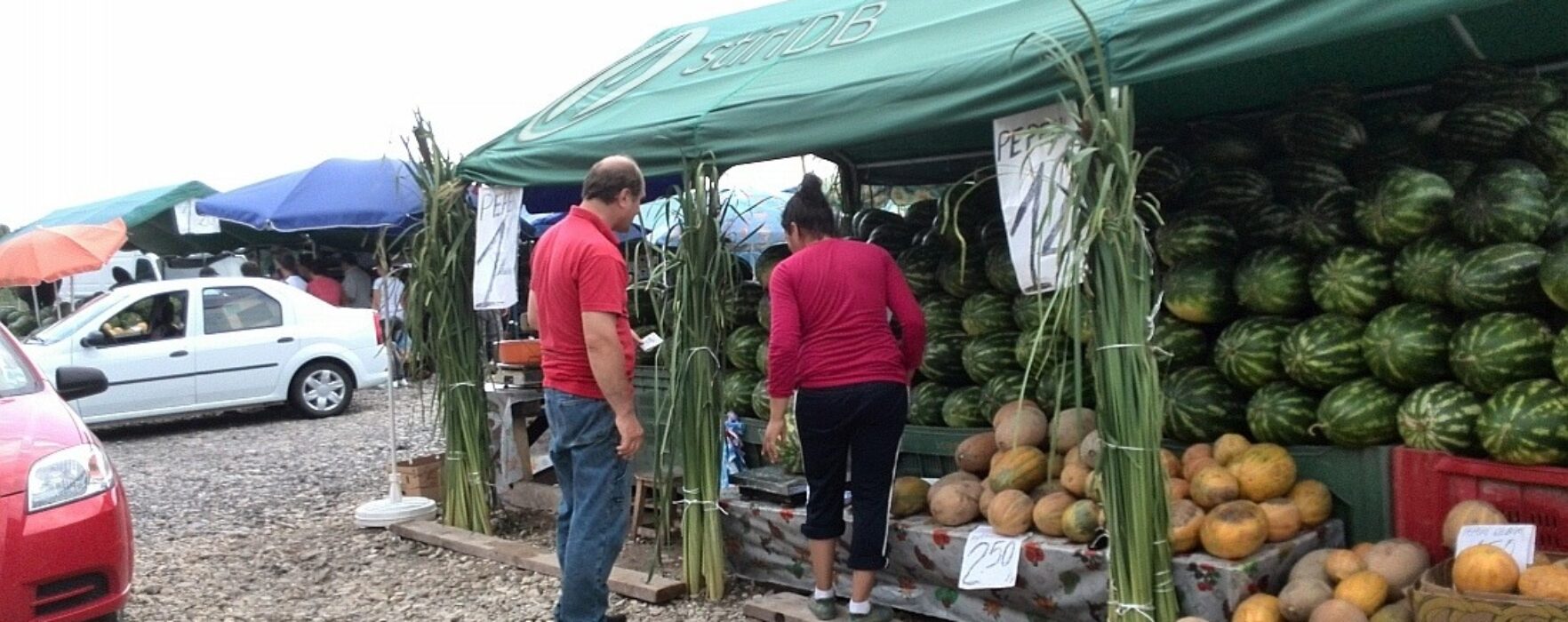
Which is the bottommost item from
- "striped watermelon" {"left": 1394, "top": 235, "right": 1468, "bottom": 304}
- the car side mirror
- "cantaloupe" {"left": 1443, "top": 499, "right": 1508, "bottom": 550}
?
"cantaloupe" {"left": 1443, "top": 499, "right": 1508, "bottom": 550}

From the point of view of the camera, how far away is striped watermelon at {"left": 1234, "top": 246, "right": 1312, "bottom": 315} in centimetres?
441

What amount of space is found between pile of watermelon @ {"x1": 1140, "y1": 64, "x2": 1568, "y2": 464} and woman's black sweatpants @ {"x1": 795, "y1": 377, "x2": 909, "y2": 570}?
101 centimetres

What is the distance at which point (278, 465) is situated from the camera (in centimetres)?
973

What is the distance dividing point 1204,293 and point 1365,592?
4.62ft

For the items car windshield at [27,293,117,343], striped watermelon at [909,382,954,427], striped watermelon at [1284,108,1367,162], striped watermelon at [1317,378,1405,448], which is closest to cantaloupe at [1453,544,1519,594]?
striped watermelon at [1317,378,1405,448]

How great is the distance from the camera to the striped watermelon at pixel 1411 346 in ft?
13.0

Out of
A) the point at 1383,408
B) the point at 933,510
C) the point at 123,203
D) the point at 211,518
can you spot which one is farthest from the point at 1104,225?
the point at 123,203

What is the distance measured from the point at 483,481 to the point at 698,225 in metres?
→ 2.49

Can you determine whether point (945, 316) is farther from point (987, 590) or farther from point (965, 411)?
point (987, 590)

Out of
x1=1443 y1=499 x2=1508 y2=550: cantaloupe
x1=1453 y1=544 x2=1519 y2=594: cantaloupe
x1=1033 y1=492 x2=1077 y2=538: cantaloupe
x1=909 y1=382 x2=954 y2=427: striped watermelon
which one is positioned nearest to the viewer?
x1=1453 y1=544 x2=1519 y2=594: cantaloupe

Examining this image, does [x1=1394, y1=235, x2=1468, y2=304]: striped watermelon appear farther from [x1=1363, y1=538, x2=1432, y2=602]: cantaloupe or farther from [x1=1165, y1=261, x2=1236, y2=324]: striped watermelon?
[x1=1363, y1=538, x2=1432, y2=602]: cantaloupe

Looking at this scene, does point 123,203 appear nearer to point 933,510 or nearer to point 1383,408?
point 933,510

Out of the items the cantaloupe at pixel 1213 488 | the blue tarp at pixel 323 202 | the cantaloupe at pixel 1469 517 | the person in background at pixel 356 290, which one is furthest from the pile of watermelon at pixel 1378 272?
the person in background at pixel 356 290

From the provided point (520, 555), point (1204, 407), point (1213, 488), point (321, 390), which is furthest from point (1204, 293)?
point (321, 390)
